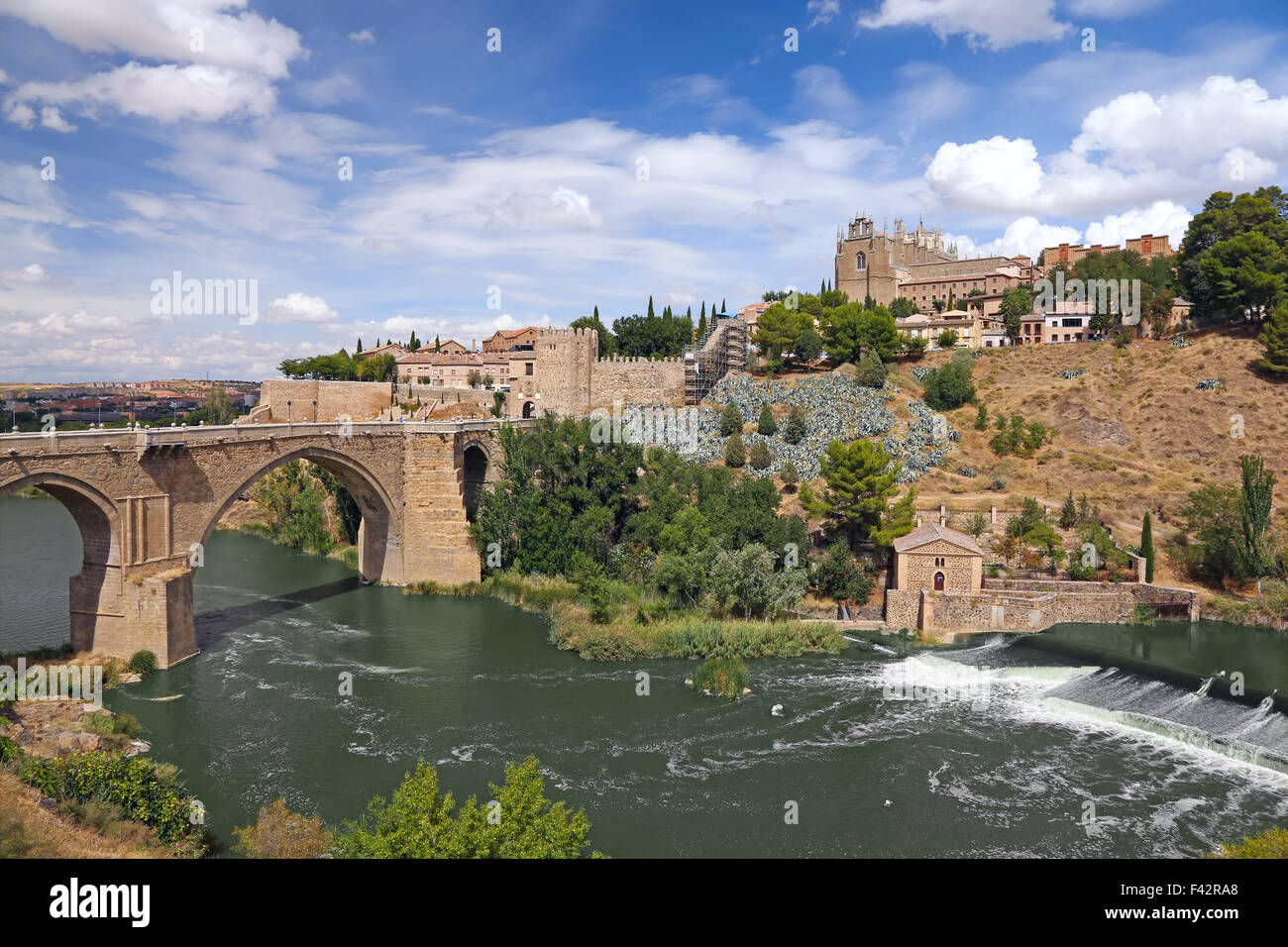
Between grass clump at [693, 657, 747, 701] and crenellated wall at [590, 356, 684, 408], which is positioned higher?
crenellated wall at [590, 356, 684, 408]

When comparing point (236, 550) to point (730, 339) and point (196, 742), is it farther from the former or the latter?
point (730, 339)

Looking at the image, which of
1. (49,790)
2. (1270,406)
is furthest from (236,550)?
(1270,406)

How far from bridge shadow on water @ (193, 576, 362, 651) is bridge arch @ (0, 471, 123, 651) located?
272cm

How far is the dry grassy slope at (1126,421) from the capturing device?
108ft

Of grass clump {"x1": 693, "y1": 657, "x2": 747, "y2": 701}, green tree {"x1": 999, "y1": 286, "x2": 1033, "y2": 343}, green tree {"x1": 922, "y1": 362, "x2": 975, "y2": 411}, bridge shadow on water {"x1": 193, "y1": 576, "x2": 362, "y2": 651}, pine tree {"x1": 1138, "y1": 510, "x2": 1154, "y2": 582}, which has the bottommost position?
grass clump {"x1": 693, "y1": 657, "x2": 747, "y2": 701}

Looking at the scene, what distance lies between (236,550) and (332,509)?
418 cm

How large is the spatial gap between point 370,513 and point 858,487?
1744cm

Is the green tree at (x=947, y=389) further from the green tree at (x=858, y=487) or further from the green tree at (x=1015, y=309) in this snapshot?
the green tree at (x=858, y=487)

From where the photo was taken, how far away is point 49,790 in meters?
11.8

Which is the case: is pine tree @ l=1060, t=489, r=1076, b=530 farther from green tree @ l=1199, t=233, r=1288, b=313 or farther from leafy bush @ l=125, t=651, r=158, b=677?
leafy bush @ l=125, t=651, r=158, b=677

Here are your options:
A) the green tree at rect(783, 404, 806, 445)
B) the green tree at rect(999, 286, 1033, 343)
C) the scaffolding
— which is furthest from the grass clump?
the green tree at rect(999, 286, 1033, 343)

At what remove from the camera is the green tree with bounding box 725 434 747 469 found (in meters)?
35.3

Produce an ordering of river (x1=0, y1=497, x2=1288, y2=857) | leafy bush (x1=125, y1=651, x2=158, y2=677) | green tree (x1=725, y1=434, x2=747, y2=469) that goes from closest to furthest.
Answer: river (x1=0, y1=497, x2=1288, y2=857) → leafy bush (x1=125, y1=651, x2=158, y2=677) → green tree (x1=725, y1=434, x2=747, y2=469)
